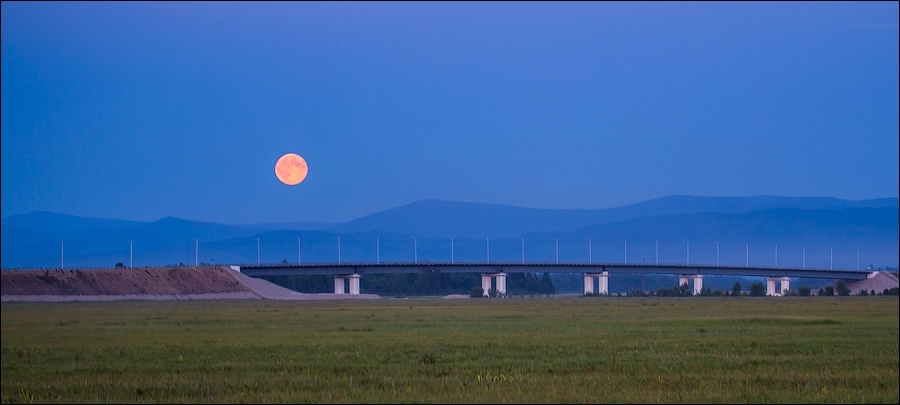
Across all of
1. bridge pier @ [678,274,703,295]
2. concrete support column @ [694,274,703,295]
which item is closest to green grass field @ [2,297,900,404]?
concrete support column @ [694,274,703,295]

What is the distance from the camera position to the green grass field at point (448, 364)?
2169 cm

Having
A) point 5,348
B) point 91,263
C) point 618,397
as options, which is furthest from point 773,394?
point 91,263

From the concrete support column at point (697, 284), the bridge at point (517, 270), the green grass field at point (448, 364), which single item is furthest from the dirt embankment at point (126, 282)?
the concrete support column at point (697, 284)

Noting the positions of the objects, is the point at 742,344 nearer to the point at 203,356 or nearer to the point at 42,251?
the point at 203,356

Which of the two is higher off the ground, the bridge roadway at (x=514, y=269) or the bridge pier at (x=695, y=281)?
the bridge roadway at (x=514, y=269)

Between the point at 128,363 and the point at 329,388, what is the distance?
31.0 feet

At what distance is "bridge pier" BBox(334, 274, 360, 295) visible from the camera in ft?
519

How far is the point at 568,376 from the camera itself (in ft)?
80.4

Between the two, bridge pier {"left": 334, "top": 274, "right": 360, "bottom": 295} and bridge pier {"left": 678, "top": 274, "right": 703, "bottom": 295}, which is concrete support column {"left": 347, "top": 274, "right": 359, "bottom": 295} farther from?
bridge pier {"left": 678, "top": 274, "right": 703, "bottom": 295}

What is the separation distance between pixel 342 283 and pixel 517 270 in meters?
32.7

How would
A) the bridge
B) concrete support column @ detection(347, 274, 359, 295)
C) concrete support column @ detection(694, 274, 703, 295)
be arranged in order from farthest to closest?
concrete support column @ detection(694, 274, 703, 295) < concrete support column @ detection(347, 274, 359, 295) < the bridge

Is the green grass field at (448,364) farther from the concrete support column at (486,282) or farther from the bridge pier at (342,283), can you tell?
the concrete support column at (486,282)

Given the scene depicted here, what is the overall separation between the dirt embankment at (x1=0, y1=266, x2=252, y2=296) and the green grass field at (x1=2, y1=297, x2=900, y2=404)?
786 millimetres

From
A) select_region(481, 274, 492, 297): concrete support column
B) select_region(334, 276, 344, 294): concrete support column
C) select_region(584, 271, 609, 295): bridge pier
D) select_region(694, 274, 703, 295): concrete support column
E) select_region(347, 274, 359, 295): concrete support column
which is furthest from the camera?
select_region(584, 271, 609, 295): bridge pier
